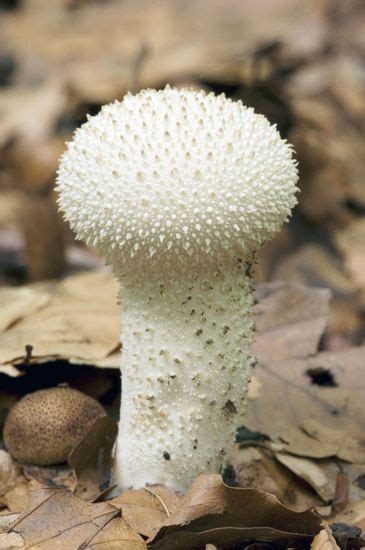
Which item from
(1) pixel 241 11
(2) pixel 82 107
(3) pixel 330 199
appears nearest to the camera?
(3) pixel 330 199

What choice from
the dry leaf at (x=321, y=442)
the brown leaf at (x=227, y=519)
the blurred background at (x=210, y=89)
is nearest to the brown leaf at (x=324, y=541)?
the brown leaf at (x=227, y=519)

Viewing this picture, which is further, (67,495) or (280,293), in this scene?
(280,293)

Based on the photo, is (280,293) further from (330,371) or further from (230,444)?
(230,444)

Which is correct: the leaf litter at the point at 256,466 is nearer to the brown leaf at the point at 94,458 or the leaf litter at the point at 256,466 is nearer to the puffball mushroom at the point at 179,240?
the brown leaf at the point at 94,458

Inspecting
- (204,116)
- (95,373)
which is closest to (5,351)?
(95,373)

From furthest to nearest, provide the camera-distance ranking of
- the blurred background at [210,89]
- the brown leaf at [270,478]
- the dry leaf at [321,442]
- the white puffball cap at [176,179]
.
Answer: the blurred background at [210,89], the dry leaf at [321,442], the brown leaf at [270,478], the white puffball cap at [176,179]

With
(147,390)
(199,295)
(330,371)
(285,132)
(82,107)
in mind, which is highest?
(82,107)

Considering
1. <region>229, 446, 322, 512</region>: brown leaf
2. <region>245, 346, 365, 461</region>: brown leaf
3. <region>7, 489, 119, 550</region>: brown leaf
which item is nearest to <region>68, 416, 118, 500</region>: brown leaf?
<region>7, 489, 119, 550</region>: brown leaf
